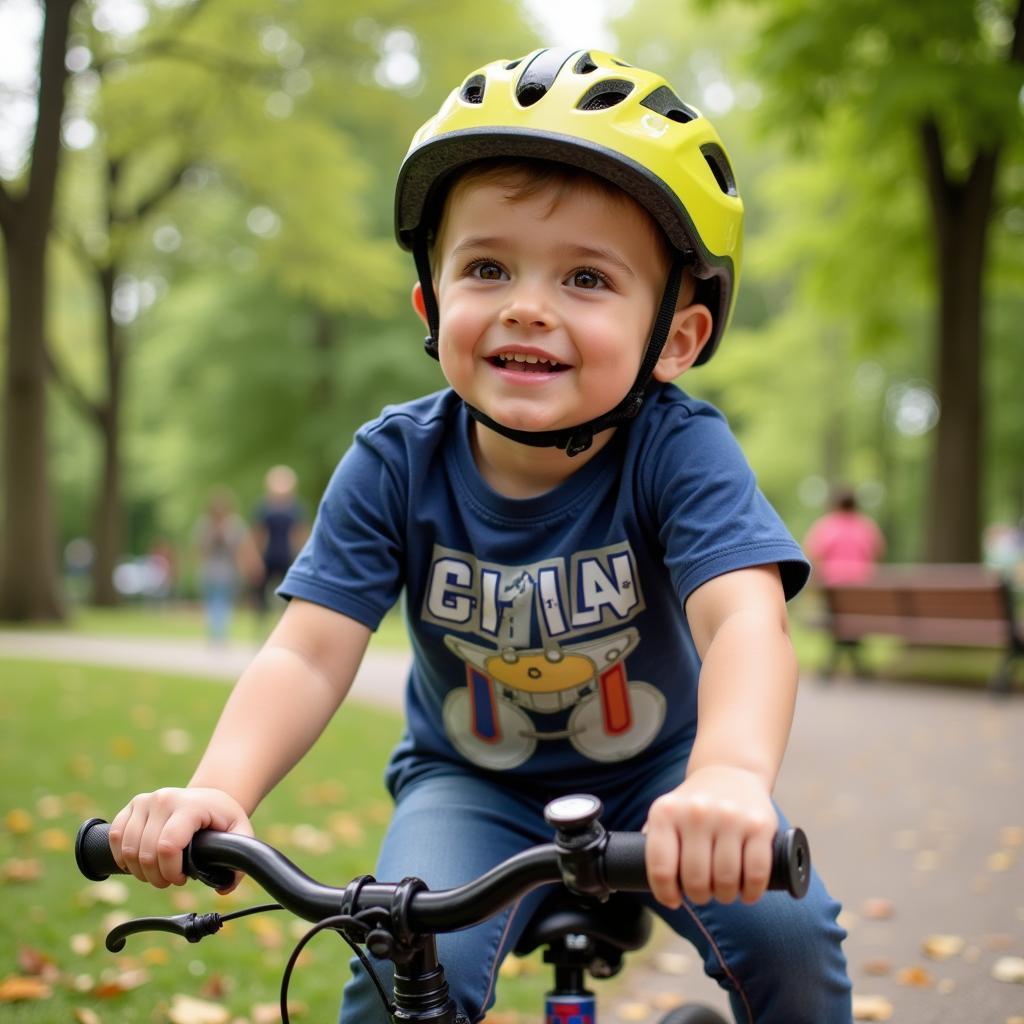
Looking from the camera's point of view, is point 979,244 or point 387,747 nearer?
point 387,747

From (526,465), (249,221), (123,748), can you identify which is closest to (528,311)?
(526,465)

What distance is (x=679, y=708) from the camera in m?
2.36

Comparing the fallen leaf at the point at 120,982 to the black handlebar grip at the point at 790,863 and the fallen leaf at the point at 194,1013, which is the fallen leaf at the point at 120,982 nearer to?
the fallen leaf at the point at 194,1013

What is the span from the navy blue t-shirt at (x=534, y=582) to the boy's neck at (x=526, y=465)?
0.03 m

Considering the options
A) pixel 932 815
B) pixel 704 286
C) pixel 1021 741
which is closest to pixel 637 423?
pixel 704 286

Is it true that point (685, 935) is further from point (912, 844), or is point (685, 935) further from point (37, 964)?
point (912, 844)

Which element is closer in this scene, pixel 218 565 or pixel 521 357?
pixel 521 357

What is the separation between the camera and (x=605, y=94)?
2.15 metres

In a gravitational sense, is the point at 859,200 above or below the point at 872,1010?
above

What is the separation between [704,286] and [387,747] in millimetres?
5744

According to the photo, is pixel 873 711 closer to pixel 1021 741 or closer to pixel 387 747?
pixel 1021 741

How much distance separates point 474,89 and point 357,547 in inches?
33.8

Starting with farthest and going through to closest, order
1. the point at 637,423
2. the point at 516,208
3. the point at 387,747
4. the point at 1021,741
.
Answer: the point at 1021,741
the point at 387,747
the point at 637,423
the point at 516,208

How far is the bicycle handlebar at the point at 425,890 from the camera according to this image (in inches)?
53.4
